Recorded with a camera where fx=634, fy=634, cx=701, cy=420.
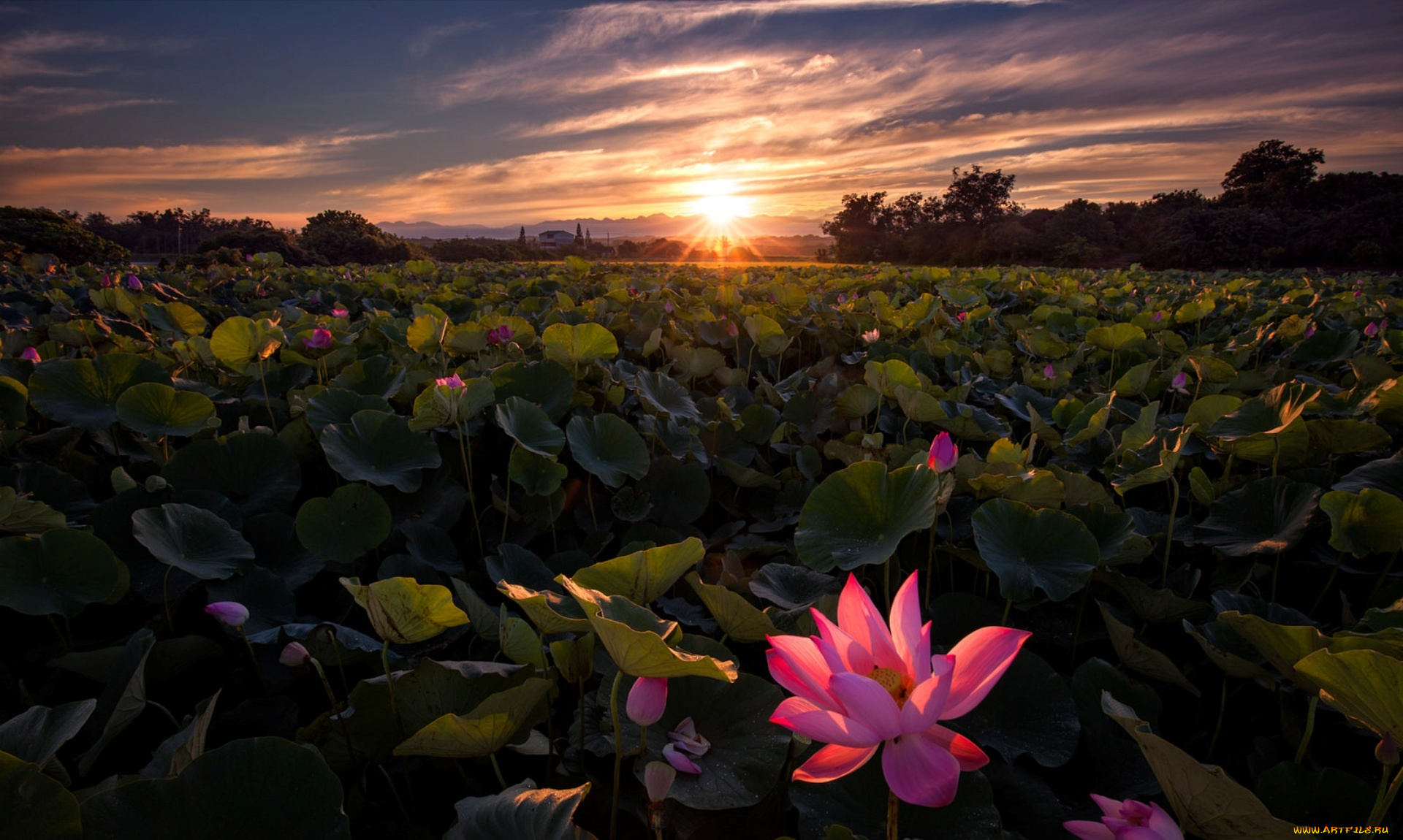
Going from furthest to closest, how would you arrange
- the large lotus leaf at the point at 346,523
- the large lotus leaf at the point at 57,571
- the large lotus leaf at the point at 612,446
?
1. the large lotus leaf at the point at 612,446
2. the large lotus leaf at the point at 346,523
3. the large lotus leaf at the point at 57,571

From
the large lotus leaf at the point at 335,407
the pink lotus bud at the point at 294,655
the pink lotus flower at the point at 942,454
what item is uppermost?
the large lotus leaf at the point at 335,407

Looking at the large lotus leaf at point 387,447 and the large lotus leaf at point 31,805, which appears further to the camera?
the large lotus leaf at point 387,447

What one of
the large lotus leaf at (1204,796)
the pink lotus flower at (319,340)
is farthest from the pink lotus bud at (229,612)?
the pink lotus flower at (319,340)

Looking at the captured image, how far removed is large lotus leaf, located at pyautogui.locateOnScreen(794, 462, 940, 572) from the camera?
0.95m

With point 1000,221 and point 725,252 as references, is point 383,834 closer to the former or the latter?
point 725,252

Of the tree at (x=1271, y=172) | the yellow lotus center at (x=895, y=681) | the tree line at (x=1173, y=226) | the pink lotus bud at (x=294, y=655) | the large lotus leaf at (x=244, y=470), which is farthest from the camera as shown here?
the tree at (x=1271, y=172)

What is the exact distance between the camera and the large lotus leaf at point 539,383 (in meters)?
1.62

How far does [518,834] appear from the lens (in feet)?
1.80

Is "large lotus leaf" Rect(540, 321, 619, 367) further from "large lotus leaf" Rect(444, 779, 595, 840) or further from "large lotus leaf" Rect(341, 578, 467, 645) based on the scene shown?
"large lotus leaf" Rect(444, 779, 595, 840)

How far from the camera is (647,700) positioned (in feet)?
1.98

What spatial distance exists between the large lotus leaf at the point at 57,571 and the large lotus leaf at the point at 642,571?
27.9 inches

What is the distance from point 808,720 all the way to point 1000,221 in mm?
42368

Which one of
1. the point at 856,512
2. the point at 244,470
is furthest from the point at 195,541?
the point at 856,512

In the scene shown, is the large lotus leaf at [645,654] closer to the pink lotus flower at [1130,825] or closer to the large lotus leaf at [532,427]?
the pink lotus flower at [1130,825]
